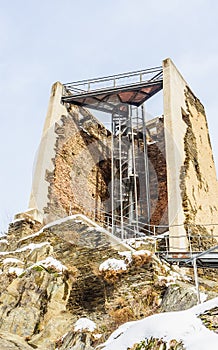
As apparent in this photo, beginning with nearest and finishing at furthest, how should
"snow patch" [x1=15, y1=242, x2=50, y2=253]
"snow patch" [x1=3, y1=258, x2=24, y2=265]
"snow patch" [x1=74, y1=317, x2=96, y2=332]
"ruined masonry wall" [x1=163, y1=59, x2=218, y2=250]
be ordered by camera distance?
1. "snow patch" [x1=74, y1=317, x2=96, y2=332]
2. "snow patch" [x1=3, y1=258, x2=24, y2=265]
3. "snow patch" [x1=15, y1=242, x2=50, y2=253]
4. "ruined masonry wall" [x1=163, y1=59, x2=218, y2=250]

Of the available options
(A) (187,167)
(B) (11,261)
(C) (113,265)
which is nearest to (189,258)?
(C) (113,265)

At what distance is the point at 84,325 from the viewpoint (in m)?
7.90

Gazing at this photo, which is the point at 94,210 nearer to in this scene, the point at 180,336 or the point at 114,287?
the point at 114,287

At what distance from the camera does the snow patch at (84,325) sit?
778 cm

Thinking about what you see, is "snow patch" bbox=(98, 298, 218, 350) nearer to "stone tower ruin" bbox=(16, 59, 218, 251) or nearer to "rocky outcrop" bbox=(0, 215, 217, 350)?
"rocky outcrop" bbox=(0, 215, 217, 350)

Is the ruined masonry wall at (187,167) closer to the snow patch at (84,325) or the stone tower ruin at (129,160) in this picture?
the stone tower ruin at (129,160)

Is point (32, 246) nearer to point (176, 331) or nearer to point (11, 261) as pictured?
point (11, 261)

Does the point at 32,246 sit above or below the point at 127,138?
below

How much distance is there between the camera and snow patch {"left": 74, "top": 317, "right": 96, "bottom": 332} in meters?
7.78

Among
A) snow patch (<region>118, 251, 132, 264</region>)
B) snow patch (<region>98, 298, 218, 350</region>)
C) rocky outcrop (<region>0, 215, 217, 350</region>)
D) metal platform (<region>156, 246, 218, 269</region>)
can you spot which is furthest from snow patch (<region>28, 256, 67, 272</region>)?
snow patch (<region>98, 298, 218, 350</region>)

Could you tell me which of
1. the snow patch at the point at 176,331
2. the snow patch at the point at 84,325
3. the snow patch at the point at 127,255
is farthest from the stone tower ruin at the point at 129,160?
the snow patch at the point at 176,331

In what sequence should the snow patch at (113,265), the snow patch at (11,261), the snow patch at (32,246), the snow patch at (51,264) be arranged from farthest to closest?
the snow patch at (32,246), the snow patch at (11,261), the snow patch at (51,264), the snow patch at (113,265)

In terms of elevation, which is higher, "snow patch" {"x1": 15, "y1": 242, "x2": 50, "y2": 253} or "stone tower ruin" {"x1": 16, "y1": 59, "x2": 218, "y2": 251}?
"stone tower ruin" {"x1": 16, "y1": 59, "x2": 218, "y2": 251}

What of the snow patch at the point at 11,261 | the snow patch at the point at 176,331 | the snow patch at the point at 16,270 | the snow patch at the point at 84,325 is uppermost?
the snow patch at the point at 11,261
